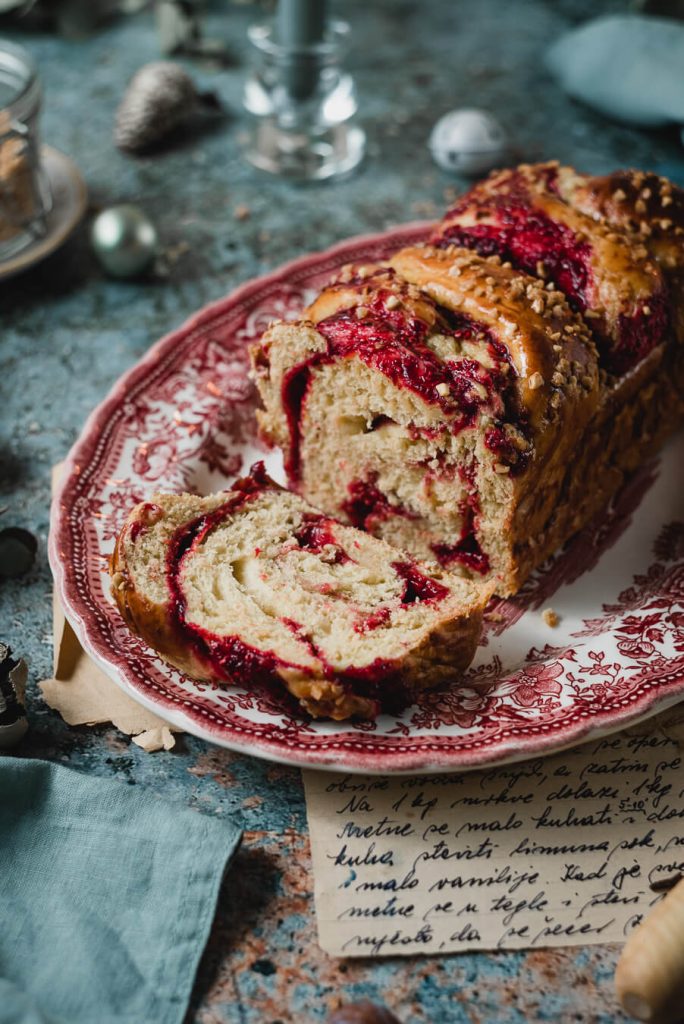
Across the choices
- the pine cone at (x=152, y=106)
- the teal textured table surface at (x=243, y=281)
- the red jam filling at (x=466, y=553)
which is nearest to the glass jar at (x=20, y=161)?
the teal textured table surface at (x=243, y=281)

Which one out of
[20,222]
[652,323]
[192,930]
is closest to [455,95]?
[20,222]

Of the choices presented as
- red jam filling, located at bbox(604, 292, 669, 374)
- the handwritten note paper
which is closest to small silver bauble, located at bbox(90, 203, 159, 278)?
red jam filling, located at bbox(604, 292, 669, 374)

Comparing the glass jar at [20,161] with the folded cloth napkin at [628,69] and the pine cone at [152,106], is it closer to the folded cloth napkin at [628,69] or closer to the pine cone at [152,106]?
the pine cone at [152,106]

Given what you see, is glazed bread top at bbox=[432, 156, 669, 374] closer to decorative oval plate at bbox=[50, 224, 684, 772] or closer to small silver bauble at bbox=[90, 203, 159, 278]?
decorative oval plate at bbox=[50, 224, 684, 772]

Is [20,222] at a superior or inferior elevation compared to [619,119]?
inferior

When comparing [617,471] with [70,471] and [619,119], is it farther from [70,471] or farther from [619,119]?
[619,119]
